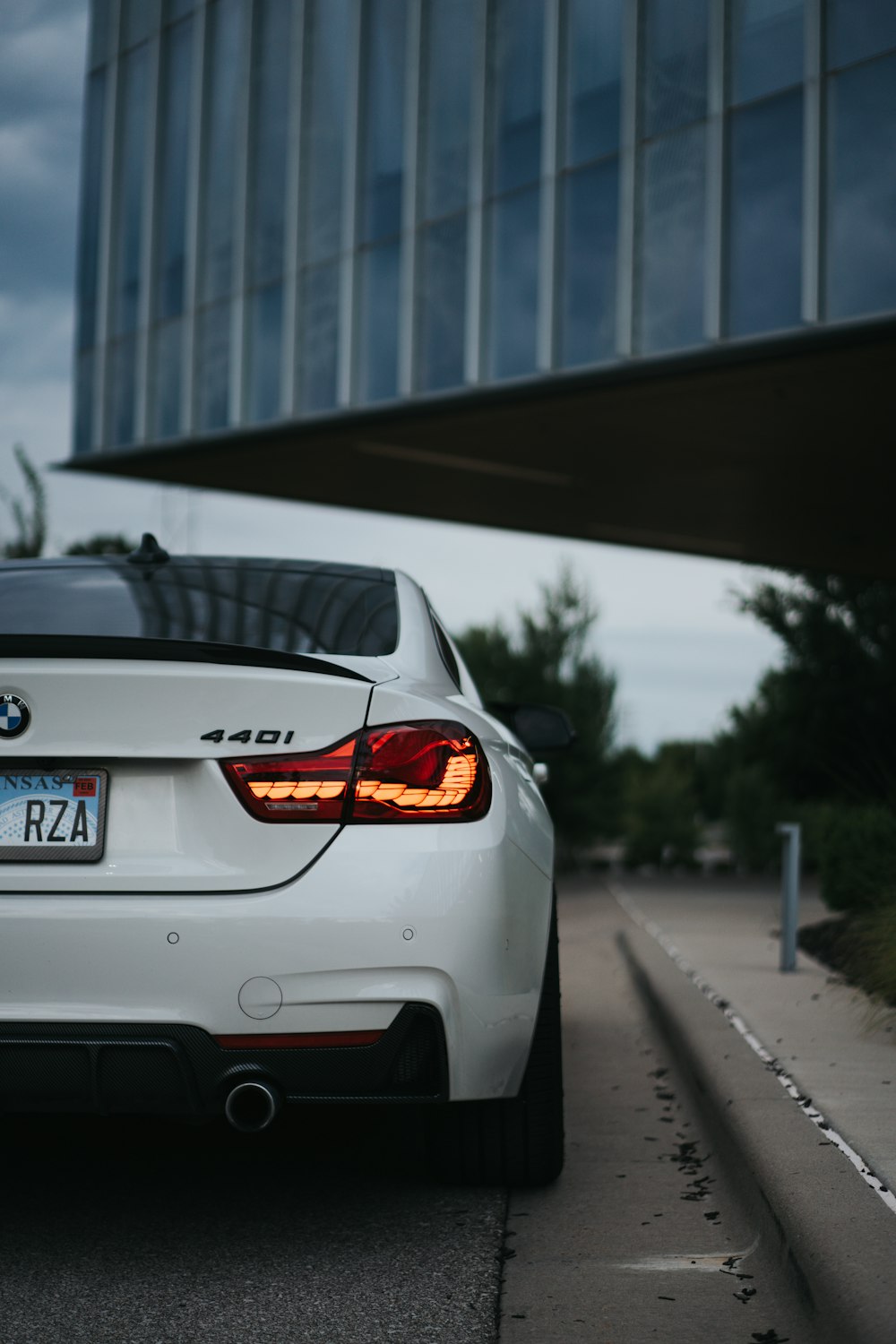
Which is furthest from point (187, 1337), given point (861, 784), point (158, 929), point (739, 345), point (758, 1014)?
point (739, 345)

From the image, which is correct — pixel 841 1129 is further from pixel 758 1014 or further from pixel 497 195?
pixel 497 195

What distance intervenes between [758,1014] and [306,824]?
3.66 meters

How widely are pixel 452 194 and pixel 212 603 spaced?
46.8 feet

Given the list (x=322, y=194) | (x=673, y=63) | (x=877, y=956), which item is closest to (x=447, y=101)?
(x=322, y=194)

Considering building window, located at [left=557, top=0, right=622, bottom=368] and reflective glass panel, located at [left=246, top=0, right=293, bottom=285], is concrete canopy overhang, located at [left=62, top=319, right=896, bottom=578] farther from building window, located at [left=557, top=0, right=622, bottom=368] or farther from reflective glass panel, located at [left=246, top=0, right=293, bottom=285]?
reflective glass panel, located at [left=246, top=0, right=293, bottom=285]

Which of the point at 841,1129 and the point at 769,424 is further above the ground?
the point at 769,424

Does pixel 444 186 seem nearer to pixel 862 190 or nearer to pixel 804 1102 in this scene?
pixel 862 190

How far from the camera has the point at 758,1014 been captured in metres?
6.38

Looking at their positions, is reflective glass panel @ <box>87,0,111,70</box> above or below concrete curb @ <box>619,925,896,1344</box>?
above

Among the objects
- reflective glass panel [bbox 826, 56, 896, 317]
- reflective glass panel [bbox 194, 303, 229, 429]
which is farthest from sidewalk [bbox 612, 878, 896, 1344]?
reflective glass panel [bbox 194, 303, 229, 429]

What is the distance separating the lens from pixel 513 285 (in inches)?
647

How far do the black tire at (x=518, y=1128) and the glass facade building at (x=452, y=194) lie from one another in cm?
992

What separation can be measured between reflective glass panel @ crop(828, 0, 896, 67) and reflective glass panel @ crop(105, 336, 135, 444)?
12.3 meters

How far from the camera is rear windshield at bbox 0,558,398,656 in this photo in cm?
384
